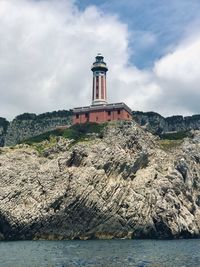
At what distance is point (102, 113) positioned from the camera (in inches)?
5743

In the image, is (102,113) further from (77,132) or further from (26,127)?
(26,127)

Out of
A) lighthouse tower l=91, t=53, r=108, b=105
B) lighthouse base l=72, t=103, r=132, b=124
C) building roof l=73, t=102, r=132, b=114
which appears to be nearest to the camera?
lighthouse base l=72, t=103, r=132, b=124

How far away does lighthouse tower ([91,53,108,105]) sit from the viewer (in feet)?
495

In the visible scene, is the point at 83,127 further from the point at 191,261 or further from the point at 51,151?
the point at 191,261

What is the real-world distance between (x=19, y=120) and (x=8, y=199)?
313 ft

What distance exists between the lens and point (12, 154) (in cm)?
11881

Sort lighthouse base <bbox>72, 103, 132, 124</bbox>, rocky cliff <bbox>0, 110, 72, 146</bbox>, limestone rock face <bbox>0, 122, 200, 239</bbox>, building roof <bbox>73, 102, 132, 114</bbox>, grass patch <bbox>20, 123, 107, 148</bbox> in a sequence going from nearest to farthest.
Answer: limestone rock face <bbox>0, 122, 200, 239</bbox> < grass patch <bbox>20, 123, 107, 148</bbox> < lighthouse base <bbox>72, 103, 132, 124</bbox> < building roof <bbox>73, 102, 132, 114</bbox> < rocky cliff <bbox>0, 110, 72, 146</bbox>

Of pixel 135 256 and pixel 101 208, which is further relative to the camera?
pixel 101 208

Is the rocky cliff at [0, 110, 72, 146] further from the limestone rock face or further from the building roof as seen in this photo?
the limestone rock face

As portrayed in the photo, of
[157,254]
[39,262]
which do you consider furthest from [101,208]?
[39,262]

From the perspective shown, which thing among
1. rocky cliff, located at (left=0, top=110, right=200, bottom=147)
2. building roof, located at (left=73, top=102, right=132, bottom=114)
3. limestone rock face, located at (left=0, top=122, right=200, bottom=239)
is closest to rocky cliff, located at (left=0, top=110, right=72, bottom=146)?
rocky cliff, located at (left=0, top=110, right=200, bottom=147)

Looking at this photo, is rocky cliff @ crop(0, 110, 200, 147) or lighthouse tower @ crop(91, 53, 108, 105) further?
rocky cliff @ crop(0, 110, 200, 147)

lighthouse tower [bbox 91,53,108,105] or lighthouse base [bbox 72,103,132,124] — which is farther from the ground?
lighthouse tower [bbox 91,53,108,105]

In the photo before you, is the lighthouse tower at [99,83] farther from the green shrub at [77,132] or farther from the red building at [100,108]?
the green shrub at [77,132]
